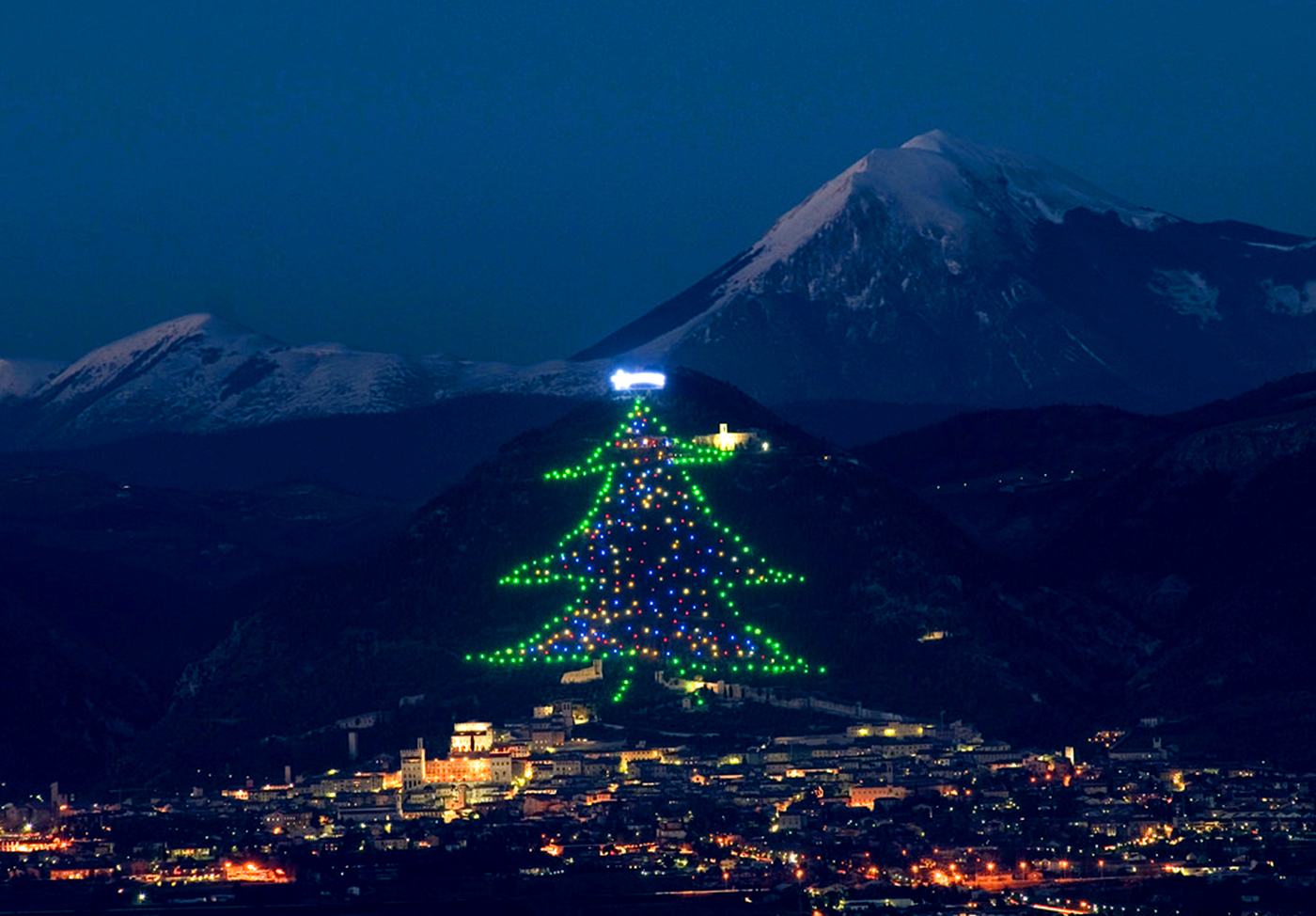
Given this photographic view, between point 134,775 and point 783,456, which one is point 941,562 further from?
point 134,775

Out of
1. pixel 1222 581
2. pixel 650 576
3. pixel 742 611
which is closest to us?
pixel 742 611

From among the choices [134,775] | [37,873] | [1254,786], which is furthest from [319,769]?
[1254,786]

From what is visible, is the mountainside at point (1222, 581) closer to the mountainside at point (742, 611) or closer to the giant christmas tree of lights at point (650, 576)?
the mountainside at point (742, 611)

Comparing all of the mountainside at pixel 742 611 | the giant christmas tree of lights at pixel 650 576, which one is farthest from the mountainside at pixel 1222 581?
the giant christmas tree of lights at pixel 650 576

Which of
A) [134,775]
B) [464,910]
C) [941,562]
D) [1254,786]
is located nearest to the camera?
[464,910]

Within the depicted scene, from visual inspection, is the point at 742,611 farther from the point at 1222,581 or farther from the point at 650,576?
the point at 1222,581

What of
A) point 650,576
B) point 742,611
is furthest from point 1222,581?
point 650,576

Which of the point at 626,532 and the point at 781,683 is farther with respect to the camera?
the point at 626,532

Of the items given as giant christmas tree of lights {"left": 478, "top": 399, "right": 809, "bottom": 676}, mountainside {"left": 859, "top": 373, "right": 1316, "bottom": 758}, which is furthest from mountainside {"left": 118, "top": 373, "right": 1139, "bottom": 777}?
mountainside {"left": 859, "top": 373, "right": 1316, "bottom": 758}

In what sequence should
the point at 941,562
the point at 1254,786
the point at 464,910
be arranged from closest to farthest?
1. the point at 464,910
2. the point at 1254,786
3. the point at 941,562
